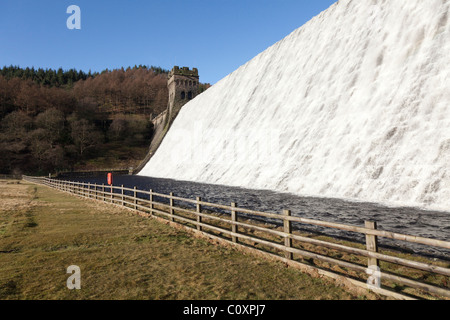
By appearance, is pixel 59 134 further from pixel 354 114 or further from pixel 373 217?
pixel 373 217

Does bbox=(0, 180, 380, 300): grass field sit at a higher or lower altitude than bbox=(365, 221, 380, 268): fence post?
lower

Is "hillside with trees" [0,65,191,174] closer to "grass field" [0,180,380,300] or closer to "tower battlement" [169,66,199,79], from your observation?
"tower battlement" [169,66,199,79]

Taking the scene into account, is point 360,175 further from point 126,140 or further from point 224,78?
point 126,140

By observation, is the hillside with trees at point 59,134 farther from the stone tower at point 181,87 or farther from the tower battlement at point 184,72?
the tower battlement at point 184,72

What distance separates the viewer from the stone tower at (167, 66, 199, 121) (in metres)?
61.0

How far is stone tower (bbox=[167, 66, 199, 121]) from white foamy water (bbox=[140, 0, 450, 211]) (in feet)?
119

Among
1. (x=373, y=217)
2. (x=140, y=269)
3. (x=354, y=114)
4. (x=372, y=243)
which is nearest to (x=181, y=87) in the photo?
(x=354, y=114)

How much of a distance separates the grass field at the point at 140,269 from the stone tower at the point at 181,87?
53702 mm

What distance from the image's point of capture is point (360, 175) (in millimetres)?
12117

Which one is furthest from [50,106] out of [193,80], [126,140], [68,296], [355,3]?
[68,296]

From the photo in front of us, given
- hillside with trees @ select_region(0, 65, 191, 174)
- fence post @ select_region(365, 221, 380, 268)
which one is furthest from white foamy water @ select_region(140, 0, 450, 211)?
hillside with trees @ select_region(0, 65, 191, 174)

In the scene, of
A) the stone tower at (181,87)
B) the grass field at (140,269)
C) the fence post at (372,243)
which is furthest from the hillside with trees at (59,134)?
the fence post at (372,243)

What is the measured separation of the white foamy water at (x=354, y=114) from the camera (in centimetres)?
1061

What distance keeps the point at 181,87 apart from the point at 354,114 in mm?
53347
